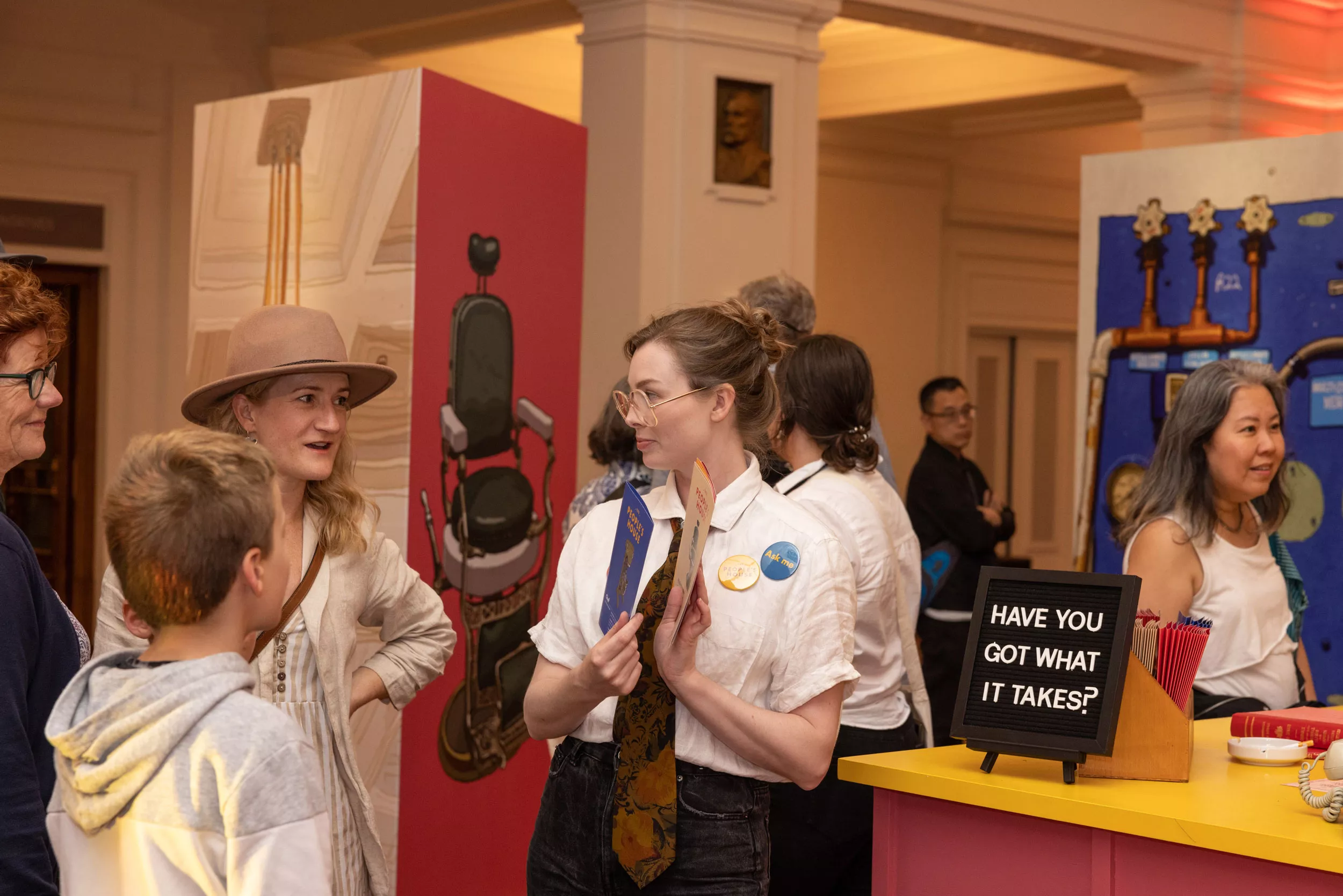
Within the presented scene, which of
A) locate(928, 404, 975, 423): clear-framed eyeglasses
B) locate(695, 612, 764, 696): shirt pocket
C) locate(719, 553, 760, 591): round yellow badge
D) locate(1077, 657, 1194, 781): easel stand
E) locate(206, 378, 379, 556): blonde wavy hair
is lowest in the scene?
locate(1077, 657, 1194, 781): easel stand

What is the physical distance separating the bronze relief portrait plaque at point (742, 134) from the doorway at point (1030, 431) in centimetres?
526

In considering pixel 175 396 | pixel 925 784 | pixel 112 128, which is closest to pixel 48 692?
pixel 925 784

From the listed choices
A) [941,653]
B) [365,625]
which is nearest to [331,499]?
[365,625]

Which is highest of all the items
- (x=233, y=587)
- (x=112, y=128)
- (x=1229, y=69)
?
(x=1229, y=69)

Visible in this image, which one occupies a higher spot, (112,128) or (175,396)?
(112,128)

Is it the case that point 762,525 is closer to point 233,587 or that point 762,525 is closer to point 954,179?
point 233,587

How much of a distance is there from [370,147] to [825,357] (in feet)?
4.93

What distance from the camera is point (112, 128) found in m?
8.09

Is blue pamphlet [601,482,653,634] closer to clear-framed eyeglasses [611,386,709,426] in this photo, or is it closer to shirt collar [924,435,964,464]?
clear-framed eyeglasses [611,386,709,426]

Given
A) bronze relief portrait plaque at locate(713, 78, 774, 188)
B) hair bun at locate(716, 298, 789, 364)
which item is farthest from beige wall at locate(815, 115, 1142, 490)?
hair bun at locate(716, 298, 789, 364)

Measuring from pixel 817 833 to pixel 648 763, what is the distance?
0.80 m

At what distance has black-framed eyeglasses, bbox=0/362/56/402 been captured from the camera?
224 cm

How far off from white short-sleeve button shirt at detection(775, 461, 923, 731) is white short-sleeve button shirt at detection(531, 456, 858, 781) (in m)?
0.84

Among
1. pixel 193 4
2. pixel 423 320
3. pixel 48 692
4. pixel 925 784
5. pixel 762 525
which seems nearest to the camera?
pixel 48 692
